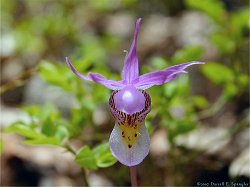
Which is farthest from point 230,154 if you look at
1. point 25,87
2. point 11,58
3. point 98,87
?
point 11,58

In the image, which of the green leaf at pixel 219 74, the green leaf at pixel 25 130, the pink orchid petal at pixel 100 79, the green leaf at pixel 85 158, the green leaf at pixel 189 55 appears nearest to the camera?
the pink orchid petal at pixel 100 79

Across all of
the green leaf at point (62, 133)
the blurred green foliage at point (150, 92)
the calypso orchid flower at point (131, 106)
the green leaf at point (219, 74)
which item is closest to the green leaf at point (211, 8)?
the blurred green foliage at point (150, 92)

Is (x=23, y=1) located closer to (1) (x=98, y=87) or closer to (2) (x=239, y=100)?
(2) (x=239, y=100)

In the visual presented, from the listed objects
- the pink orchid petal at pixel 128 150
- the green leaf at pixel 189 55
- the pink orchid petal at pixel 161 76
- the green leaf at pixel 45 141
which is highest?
the green leaf at pixel 189 55

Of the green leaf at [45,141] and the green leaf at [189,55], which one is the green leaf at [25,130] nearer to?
the green leaf at [45,141]

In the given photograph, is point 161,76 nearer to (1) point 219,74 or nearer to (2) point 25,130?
(2) point 25,130

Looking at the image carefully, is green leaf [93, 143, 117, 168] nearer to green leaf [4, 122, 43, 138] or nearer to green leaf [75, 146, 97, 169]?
green leaf [75, 146, 97, 169]

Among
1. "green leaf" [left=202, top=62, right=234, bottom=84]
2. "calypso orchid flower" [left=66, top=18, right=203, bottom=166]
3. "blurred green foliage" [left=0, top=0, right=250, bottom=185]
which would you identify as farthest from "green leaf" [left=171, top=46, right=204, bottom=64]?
"calypso orchid flower" [left=66, top=18, right=203, bottom=166]
